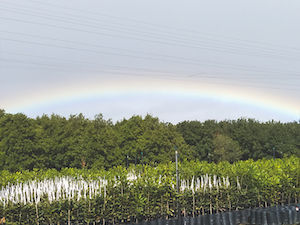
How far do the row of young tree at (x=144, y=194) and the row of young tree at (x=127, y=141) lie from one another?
29770mm

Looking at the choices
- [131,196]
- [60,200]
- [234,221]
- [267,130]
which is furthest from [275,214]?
[267,130]

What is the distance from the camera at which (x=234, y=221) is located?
19250mm

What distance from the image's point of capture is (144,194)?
18453 millimetres

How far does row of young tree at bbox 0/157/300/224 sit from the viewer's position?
1627cm

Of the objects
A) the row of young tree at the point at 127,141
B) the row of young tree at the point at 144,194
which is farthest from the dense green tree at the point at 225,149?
the row of young tree at the point at 144,194

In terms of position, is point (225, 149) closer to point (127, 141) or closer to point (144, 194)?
point (127, 141)

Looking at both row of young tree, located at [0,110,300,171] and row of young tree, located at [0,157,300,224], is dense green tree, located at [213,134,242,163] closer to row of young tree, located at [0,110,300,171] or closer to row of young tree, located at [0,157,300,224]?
row of young tree, located at [0,110,300,171]

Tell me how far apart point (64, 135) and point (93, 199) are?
131 feet

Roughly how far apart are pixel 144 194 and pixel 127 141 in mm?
40148

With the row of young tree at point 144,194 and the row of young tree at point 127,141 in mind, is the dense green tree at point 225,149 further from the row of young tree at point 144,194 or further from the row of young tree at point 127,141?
the row of young tree at point 144,194

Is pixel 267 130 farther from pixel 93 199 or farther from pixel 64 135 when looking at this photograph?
pixel 93 199

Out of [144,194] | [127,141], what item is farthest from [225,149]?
[144,194]

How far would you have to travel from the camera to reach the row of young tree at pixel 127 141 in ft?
167

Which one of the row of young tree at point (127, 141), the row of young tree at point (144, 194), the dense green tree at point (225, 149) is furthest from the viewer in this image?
the dense green tree at point (225, 149)
